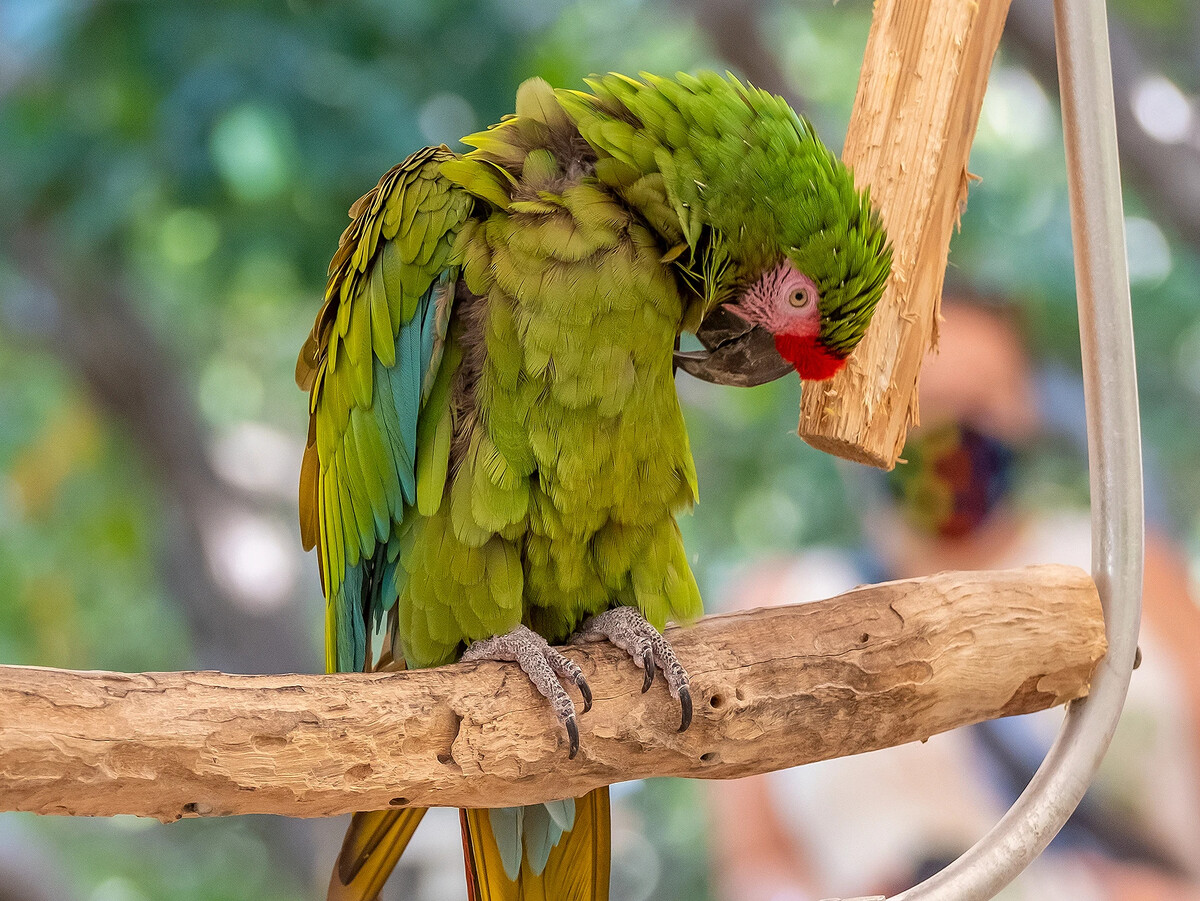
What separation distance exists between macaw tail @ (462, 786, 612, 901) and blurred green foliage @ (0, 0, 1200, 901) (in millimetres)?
1033

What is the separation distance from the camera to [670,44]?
84.9 inches

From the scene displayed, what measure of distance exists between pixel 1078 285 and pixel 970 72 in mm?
253

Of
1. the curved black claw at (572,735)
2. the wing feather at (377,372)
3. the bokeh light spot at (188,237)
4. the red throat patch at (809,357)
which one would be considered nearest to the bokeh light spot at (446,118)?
the bokeh light spot at (188,237)

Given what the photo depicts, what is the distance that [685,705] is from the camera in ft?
3.04

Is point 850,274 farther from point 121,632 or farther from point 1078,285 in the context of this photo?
point 121,632

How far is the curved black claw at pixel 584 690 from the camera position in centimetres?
93

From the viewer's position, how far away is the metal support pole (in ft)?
3.12

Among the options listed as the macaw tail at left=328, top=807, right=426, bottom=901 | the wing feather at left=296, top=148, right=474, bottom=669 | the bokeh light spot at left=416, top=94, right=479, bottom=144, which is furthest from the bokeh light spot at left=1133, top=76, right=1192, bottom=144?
the macaw tail at left=328, top=807, right=426, bottom=901

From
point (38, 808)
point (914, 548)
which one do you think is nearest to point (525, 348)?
point (38, 808)

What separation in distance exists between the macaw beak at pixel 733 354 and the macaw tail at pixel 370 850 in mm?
573

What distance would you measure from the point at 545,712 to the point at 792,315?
46cm

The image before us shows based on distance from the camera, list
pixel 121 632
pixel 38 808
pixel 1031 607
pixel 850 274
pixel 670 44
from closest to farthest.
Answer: pixel 38 808, pixel 850 274, pixel 1031 607, pixel 121 632, pixel 670 44

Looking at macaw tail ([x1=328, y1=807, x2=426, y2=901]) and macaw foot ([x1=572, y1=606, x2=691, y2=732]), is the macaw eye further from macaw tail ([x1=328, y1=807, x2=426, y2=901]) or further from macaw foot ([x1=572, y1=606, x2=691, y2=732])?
macaw tail ([x1=328, y1=807, x2=426, y2=901])

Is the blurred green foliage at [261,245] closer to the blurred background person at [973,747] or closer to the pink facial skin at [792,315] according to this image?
the blurred background person at [973,747]
